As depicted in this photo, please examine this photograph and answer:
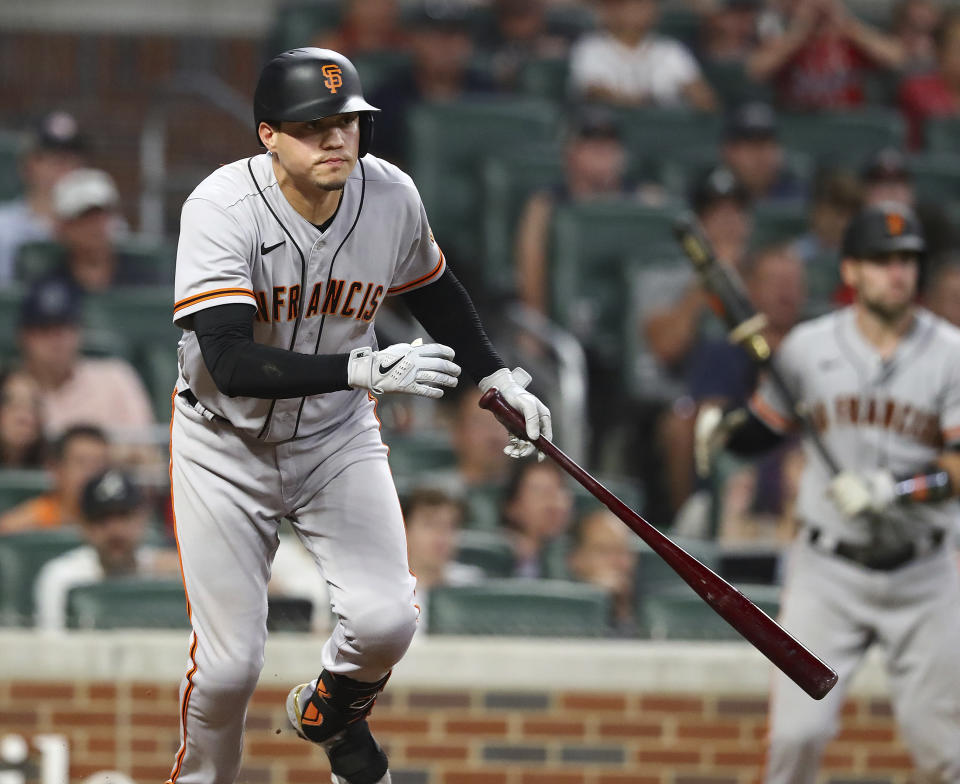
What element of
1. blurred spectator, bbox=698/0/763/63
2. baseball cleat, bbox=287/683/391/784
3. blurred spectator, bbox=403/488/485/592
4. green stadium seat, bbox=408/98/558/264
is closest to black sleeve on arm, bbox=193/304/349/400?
baseball cleat, bbox=287/683/391/784

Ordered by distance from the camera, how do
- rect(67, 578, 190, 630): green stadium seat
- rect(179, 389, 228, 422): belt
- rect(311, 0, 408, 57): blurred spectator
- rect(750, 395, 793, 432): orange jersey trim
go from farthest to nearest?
rect(311, 0, 408, 57): blurred spectator < rect(67, 578, 190, 630): green stadium seat < rect(750, 395, 793, 432): orange jersey trim < rect(179, 389, 228, 422): belt

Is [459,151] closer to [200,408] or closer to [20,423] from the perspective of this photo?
[20,423]

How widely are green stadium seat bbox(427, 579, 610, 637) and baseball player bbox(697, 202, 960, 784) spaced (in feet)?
2.57

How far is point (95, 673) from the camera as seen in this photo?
16.8 ft

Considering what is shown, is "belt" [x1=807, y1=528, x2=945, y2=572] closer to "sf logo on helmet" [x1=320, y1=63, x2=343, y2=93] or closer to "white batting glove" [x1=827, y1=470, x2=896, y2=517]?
"white batting glove" [x1=827, y1=470, x2=896, y2=517]

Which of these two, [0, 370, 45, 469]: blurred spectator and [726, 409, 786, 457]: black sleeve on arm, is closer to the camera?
[726, 409, 786, 457]: black sleeve on arm

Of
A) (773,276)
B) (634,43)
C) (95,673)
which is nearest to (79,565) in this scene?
(95,673)

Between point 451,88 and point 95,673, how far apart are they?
4.18 metres

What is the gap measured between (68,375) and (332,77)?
360cm

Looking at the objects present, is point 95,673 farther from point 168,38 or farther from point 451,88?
point 168,38

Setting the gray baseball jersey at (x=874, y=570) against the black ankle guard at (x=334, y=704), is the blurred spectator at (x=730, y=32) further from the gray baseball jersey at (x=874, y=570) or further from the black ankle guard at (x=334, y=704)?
the black ankle guard at (x=334, y=704)

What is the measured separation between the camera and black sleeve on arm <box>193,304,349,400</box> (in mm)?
3240

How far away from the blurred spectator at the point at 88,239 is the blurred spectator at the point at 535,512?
7.29ft

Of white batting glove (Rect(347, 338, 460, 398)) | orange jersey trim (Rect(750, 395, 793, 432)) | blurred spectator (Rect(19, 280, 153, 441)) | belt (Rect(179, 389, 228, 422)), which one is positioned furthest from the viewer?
blurred spectator (Rect(19, 280, 153, 441))
